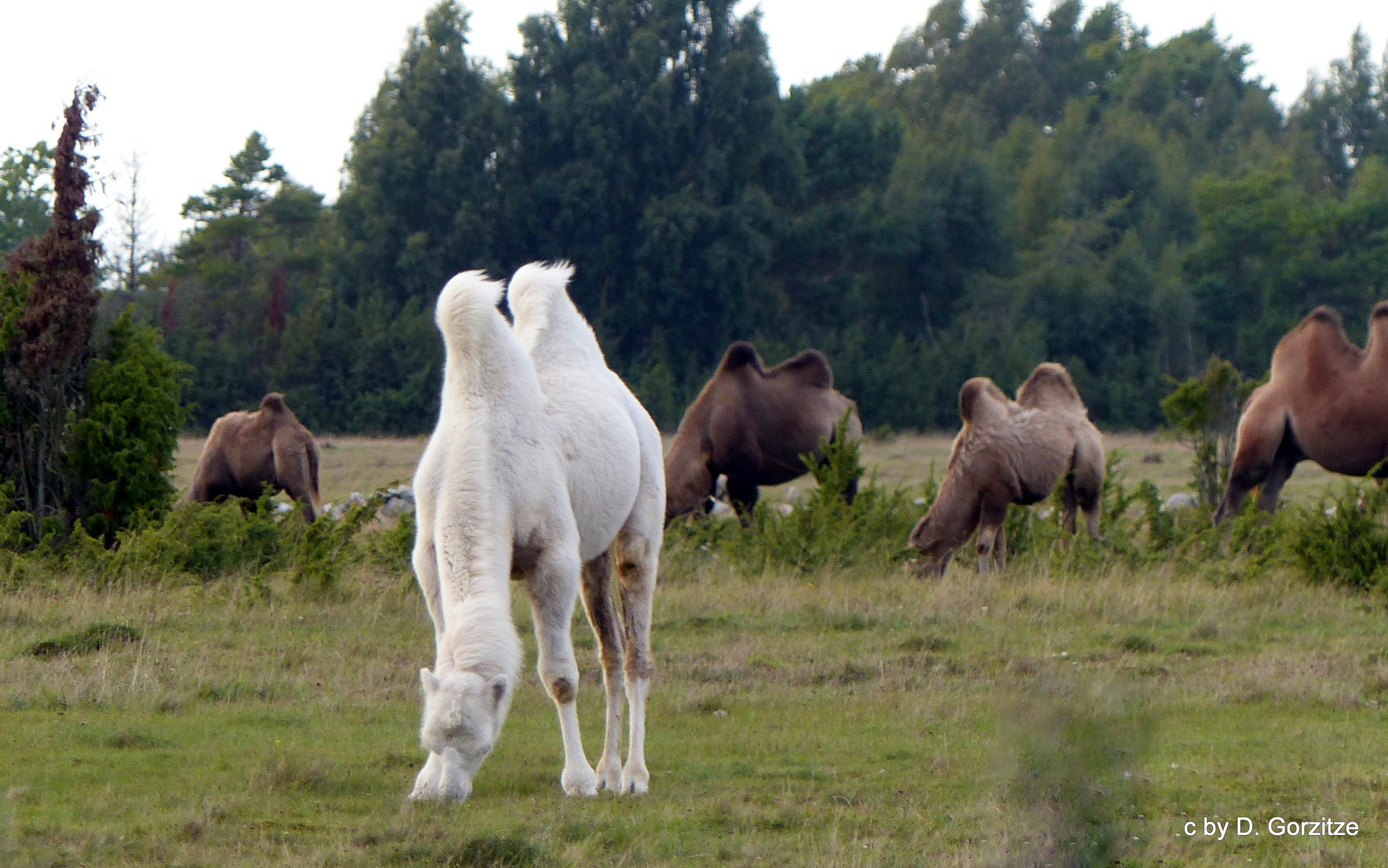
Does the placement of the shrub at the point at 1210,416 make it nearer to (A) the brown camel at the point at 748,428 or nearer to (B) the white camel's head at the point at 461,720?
(A) the brown camel at the point at 748,428

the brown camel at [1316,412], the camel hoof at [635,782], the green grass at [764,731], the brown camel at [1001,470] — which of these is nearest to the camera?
the green grass at [764,731]

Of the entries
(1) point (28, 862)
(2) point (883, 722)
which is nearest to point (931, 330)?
(2) point (883, 722)

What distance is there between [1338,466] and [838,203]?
35.9 m

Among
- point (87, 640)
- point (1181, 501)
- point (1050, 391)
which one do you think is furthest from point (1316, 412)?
point (87, 640)

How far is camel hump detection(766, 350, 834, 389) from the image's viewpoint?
1662 cm

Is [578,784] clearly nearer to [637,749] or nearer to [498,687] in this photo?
[637,749]

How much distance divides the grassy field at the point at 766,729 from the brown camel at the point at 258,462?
401cm

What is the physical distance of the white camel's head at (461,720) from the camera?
470 cm

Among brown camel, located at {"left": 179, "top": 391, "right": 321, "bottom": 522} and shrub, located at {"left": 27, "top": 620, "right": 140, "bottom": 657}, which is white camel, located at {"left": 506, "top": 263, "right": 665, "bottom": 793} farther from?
brown camel, located at {"left": 179, "top": 391, "right": 321, "bottom": 522}

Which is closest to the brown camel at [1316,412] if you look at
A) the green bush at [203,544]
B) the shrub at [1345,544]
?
the shrub at [1345,544]

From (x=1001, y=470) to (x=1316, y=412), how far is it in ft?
11.6

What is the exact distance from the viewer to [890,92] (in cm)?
7481

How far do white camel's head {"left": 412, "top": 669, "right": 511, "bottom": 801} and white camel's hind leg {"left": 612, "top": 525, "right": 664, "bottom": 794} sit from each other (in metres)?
1.13

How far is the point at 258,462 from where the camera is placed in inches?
603
